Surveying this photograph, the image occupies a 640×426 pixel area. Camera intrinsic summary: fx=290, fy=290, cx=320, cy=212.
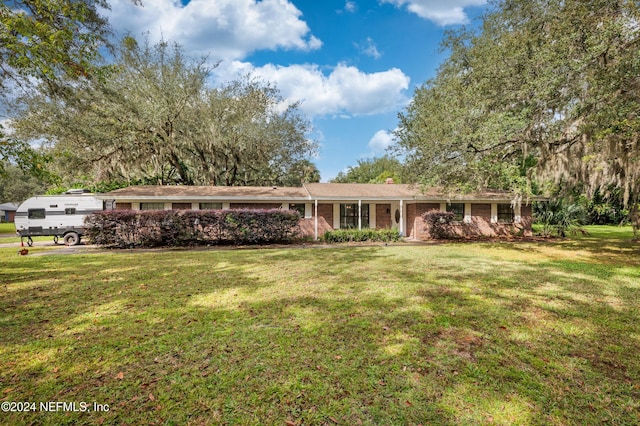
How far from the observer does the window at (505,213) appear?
56.1 feet

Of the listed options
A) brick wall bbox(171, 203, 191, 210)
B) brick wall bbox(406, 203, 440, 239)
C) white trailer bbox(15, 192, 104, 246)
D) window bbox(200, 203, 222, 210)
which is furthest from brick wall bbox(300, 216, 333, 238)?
white trailer bbox(15, 192, 104, 246)

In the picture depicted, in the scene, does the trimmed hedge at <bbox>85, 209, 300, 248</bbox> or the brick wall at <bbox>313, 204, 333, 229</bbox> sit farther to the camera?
the brick wall at <bbox>313, 204, 333, 229</bbox>

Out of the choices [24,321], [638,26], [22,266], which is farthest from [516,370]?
[22,266]

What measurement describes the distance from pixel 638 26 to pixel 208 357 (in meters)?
12.2

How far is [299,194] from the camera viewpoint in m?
16.1

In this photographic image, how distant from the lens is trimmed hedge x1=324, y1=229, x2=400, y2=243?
14485mm

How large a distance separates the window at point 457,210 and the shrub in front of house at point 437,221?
0.90 meters

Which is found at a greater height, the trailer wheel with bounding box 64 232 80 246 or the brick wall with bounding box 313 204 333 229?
the brick wall with bounding box 313 204 333 229

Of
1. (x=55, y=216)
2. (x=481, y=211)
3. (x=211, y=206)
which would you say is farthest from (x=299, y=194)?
(x=55, y=216)

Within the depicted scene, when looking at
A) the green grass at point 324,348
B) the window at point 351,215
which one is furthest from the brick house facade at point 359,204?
the green grass at point 324,348

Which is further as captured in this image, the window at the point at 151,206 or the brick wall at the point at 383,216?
the brick wall at the point at 383,216

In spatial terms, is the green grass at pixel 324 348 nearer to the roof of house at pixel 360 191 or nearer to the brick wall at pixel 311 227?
the brick wall at pixel 311 227

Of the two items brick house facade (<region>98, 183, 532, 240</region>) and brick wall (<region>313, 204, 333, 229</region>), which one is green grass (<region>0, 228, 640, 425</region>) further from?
brick wall (<region>313, 204, 333, 229</region>)

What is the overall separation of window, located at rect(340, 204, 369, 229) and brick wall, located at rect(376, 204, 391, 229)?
672 mm
